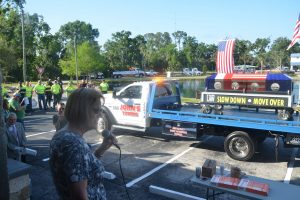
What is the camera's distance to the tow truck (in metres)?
8.28

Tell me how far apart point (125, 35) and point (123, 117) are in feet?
247

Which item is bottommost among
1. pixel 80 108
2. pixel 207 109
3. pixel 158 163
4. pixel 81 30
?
pixel 158 163

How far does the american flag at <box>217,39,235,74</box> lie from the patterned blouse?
965 cm

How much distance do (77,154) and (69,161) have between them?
7 centimetres

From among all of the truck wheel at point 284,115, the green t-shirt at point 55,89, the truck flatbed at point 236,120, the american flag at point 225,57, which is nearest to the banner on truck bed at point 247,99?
the truck wheel at point 284,115

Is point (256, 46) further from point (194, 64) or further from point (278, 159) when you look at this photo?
point (278, 159)

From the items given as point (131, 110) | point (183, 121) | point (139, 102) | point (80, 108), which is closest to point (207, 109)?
point (183, 121)

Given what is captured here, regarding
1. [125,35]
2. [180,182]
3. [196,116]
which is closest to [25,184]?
[180,182]

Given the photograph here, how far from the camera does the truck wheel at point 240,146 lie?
27.8ft

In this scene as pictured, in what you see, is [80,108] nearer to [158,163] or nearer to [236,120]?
[158,163]

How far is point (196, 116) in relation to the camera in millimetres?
9289

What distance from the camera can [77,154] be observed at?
7.25 ft

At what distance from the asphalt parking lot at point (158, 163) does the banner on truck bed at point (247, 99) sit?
1429 millimetres

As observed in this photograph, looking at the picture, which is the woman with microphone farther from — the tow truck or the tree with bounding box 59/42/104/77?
the tree with bounding box 59/42/104/77
